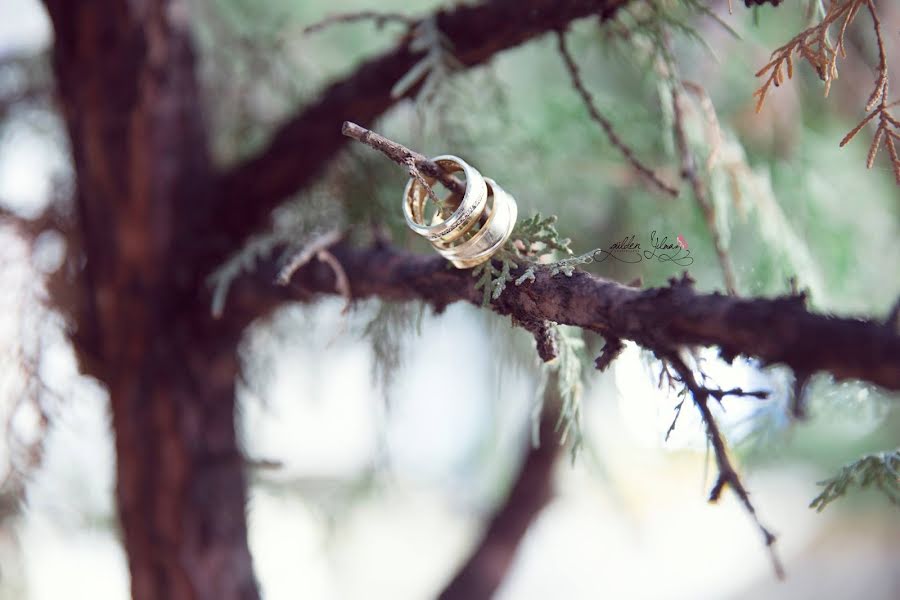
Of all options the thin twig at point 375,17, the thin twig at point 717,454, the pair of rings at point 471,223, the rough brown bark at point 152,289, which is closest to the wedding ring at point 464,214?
the pair of rings at point 471,223

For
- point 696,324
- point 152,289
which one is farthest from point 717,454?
point 152,289

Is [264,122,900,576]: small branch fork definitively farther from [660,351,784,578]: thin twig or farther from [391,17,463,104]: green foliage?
[391,17,463,104]: green foliage

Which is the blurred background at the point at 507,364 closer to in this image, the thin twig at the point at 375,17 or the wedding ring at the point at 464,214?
the thin twig at the point at 375,17

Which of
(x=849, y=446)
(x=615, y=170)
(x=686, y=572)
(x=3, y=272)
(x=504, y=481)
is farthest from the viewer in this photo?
(x=686, y=572)

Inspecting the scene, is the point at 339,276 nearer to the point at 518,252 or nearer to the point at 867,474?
the point at 518,252

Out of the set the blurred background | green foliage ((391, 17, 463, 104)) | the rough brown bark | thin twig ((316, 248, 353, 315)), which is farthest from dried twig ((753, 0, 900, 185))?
the rough brown bark

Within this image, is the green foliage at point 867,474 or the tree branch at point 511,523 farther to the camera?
the tree branch at point 511,523

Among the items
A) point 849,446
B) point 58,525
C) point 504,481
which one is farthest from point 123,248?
point 849,446

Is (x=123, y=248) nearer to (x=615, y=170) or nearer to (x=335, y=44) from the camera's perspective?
(x=615, y=170)
